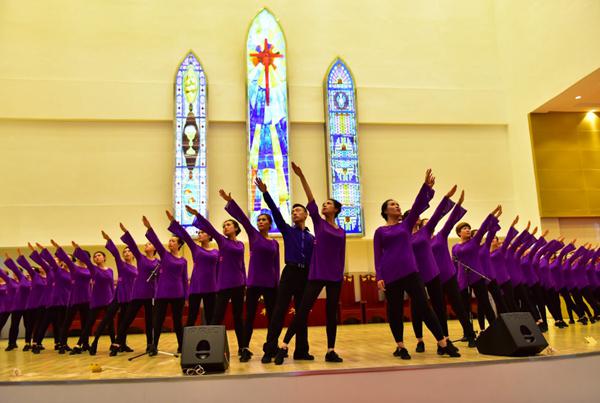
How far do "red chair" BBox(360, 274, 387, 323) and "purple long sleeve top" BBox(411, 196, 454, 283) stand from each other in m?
6.45

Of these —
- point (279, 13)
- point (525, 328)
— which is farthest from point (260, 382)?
point (279, 13)

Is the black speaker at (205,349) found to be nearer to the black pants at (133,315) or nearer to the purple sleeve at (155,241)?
the purple sleeve at (155,241)

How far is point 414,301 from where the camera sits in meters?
4.34

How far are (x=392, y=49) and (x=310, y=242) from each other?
930 cm

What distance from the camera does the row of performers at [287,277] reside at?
4.22m

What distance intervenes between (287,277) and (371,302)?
23.7ft

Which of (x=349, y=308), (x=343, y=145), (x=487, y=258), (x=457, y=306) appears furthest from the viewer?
(x=343, y=145)

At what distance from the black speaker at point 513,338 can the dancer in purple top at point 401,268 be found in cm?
29

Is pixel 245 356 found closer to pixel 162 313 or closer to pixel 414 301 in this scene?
pixel 162 313

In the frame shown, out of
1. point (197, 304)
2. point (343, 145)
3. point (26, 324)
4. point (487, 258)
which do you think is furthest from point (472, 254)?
point (343, 145)

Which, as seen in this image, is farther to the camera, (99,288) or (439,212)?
(99,288)

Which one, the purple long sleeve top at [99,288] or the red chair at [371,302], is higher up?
the purple long sleeve top at [99,288]

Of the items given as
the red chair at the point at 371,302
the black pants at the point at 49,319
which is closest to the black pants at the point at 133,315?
the black pants at the point at 49,319

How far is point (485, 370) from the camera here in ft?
11.7
